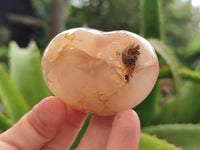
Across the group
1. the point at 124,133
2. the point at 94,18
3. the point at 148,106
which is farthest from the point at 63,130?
the point at 94,18

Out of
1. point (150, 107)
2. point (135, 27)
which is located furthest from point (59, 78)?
point (135, 27)

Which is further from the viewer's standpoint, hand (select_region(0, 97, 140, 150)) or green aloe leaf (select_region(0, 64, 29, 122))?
green aloe leaf (select_region(0, 64, 29, 122))

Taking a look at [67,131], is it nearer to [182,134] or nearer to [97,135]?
[97,135]

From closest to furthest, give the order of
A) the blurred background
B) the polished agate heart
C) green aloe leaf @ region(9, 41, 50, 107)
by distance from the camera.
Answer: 1. the polished agate heart
2. green aloe leaf @ region(9, 41, 50, 107)
3. the blurred background

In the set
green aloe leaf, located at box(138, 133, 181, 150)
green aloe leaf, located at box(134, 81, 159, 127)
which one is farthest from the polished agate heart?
green aloe leaf, located at box(134, 81, 159, 127)

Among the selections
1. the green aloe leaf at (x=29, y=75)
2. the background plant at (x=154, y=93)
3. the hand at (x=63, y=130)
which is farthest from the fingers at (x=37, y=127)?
the green aloe leaf at (x=29, y=75)

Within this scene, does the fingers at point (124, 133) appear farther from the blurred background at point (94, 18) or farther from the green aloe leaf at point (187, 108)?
the blurred background at point (94, 18)

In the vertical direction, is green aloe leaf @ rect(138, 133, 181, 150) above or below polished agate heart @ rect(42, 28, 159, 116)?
below

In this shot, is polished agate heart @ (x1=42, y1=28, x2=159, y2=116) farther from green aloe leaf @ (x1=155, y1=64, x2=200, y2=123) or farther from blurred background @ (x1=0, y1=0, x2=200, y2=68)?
blurred background @ (x1=0, y1=0, x2=200, y2=68)
